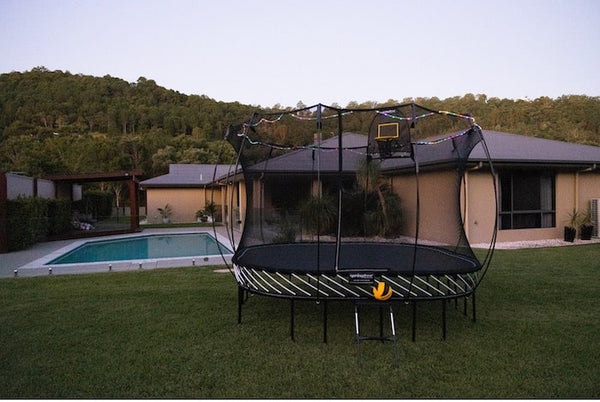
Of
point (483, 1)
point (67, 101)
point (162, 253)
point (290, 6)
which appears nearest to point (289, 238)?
point (162, 253)

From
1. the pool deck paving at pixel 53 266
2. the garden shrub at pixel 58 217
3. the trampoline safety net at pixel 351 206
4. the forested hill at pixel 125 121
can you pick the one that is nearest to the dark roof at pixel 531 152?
the trampoline safety net at pixel 351 206

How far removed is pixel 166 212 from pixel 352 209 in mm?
13482

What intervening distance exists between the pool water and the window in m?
7.05

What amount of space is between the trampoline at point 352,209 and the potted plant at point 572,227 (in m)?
2.86

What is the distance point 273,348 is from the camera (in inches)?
144

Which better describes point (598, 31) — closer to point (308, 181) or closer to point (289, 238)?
point (308, 181)

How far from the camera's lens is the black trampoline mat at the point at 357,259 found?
4.09m

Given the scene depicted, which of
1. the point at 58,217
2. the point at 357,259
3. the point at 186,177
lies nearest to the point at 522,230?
the point at 357,259

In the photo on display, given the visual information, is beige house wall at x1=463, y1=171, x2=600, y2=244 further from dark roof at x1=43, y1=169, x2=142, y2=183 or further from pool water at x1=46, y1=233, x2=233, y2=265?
dark roof at x1=43, y1=169, x2=142, y2=183

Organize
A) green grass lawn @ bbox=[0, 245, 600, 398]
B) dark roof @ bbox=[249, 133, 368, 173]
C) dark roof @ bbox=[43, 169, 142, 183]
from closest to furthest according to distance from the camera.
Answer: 1. green grass lawn @ bbox=[0, 245, 600, 398]
2. dark roof @ bbox=[249, 133, 368, 173]
3. dark roof @ bbox=[43, 169, 142, 183]

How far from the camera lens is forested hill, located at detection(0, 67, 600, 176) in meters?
21.2

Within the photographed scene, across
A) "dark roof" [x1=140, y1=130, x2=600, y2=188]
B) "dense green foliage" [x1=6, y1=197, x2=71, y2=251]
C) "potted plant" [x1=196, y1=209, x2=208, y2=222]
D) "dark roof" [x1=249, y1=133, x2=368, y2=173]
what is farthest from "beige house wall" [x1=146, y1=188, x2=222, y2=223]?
"dark roof" [x1=249, y1=133, x2=368, y2=173]

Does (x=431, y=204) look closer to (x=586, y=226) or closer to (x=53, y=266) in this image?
(x=586, y=226)

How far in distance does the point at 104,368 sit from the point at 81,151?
28.4m
